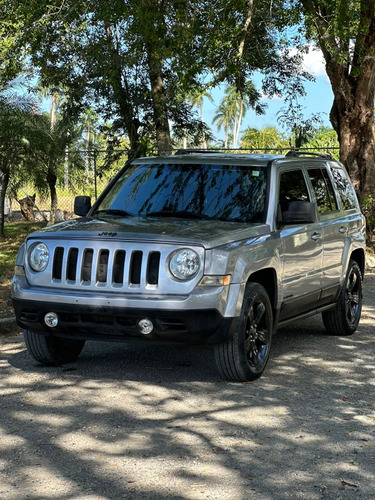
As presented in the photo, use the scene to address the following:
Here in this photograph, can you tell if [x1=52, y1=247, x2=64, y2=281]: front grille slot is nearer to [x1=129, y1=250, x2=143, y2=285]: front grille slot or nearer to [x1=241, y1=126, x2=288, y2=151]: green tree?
[x1=129, y1=250, x2=143, y2=285]: front grille slot

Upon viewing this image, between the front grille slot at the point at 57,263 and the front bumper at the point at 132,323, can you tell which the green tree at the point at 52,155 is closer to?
the front grille slot at the point at 57,263

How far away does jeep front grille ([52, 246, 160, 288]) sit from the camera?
7.28 m

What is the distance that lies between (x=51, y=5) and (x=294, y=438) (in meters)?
13.7

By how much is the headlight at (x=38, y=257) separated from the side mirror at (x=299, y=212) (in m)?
2.20

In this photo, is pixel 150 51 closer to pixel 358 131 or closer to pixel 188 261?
pixel 358 131

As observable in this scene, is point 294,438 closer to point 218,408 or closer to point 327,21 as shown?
point 218,408

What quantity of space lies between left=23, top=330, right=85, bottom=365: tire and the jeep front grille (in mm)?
782

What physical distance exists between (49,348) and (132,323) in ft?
4.10

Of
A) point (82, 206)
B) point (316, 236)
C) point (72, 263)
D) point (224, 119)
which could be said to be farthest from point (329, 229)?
point (224, 119)

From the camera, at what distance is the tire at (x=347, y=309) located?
1013 centimetres

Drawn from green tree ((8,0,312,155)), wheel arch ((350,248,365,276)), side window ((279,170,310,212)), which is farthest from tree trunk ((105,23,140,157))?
side window ((279,170,310,212))

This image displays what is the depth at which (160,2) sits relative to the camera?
17.5m

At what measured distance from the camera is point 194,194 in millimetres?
8477

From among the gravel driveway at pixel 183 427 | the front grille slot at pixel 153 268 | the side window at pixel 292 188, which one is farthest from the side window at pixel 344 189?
the front grille slot at pixel 153 268
